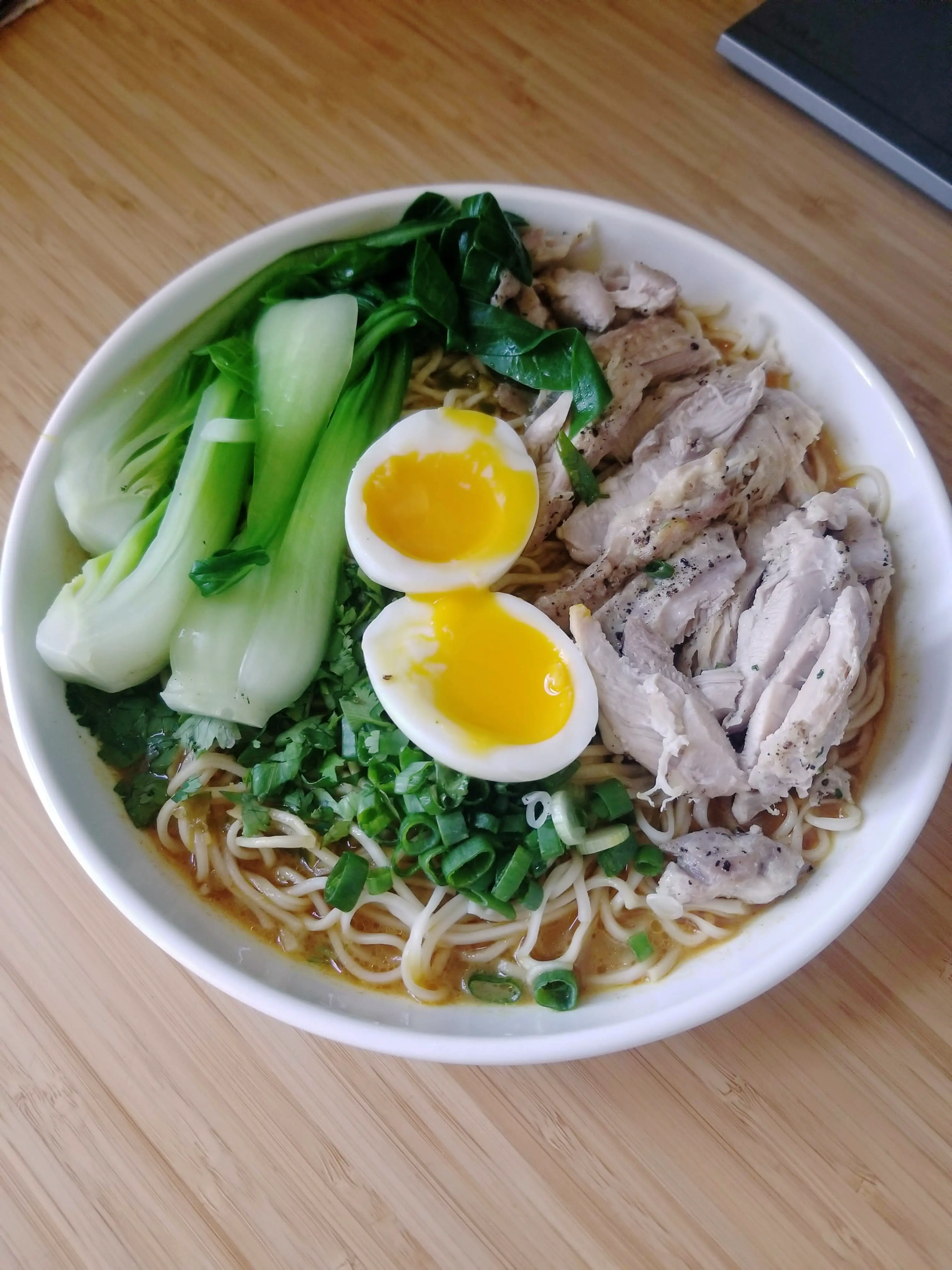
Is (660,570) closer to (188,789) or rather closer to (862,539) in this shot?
(862,539)

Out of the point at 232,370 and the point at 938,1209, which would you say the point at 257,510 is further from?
the point at 938,1209

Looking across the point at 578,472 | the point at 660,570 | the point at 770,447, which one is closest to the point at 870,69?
the point at 770,447

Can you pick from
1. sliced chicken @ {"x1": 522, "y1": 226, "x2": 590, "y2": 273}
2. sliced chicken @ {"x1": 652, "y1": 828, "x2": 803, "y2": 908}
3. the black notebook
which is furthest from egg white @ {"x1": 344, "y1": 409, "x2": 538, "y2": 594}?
the black notebook

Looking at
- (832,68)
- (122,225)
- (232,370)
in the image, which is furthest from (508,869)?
(832,68)

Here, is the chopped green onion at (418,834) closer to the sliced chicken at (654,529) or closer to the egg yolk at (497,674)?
the egg yolk at (497,674)

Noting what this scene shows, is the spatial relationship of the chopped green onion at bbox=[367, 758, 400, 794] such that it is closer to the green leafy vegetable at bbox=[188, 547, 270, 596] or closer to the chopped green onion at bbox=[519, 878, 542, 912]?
the chopped green onion at bbox=[519, 878, 542, 912]
